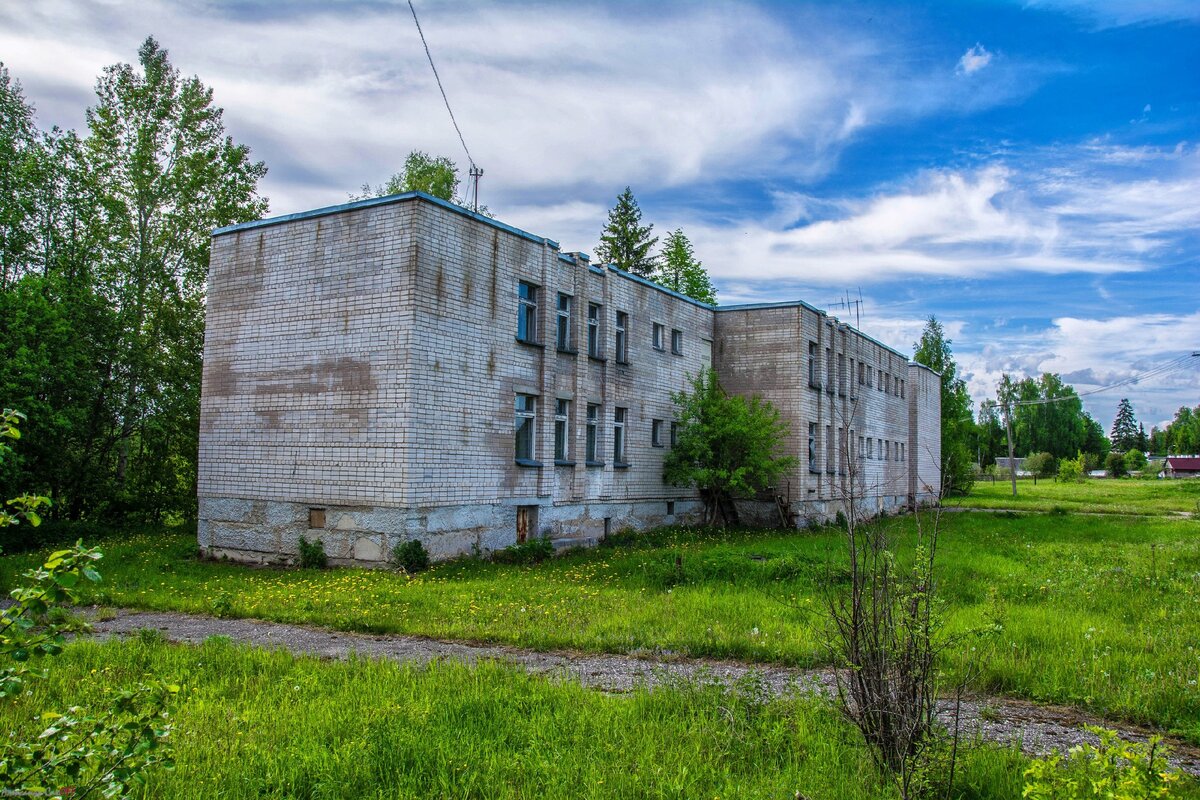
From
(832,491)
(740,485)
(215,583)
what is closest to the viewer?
(215,583)

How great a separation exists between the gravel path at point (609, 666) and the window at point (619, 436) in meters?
13.0

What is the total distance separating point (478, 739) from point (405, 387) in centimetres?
1038

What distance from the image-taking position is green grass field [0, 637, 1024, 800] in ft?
15.7

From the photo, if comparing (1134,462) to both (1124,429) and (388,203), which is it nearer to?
(1124,429)

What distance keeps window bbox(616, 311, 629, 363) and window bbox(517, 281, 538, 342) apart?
4.31 metres

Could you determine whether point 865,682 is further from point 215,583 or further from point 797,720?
point 215,583

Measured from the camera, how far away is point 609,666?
26.1 feet

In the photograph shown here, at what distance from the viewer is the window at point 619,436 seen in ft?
73.2

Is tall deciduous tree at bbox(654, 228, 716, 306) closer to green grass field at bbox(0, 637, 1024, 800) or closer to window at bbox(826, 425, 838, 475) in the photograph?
window at bbox(826, 425, 838, 475)

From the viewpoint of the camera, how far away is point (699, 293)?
4534 centimetres

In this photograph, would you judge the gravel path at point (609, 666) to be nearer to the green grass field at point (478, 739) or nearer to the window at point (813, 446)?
the green grass field at point (478, 739)

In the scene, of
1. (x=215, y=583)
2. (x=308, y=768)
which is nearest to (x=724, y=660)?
(x=308, y=768)

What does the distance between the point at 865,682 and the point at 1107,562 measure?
15035 mm

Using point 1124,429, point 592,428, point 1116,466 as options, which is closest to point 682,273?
point 592,428
